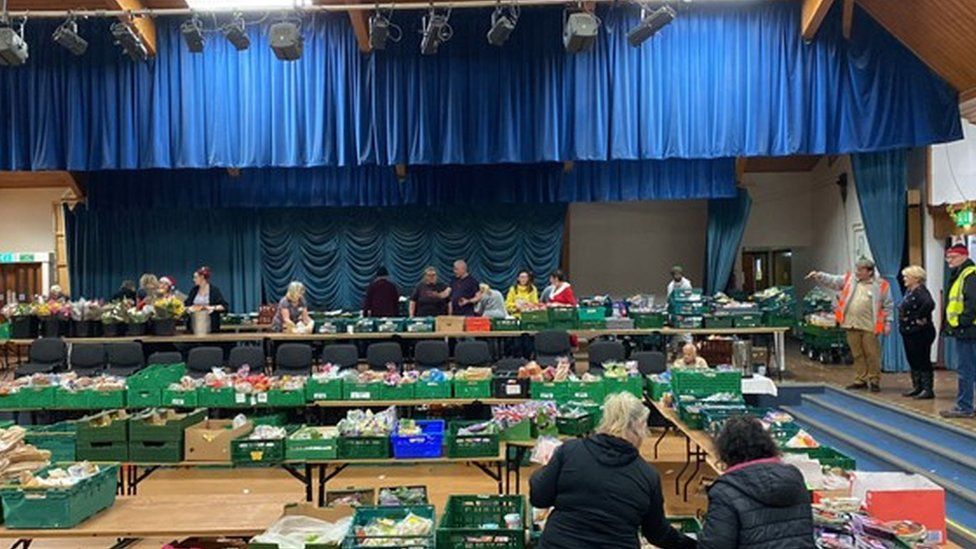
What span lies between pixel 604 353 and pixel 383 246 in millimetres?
5374

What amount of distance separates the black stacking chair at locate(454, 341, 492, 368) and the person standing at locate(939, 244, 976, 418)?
4.34 meters

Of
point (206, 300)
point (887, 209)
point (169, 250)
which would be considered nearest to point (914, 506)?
point (887, 209)

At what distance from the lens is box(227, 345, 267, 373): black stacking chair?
27.0ft

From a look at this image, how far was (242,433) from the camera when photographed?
17.0 ft

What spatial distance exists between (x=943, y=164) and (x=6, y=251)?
573 inches

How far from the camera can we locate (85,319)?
8.80m

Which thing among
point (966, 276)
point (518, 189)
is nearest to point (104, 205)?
point (518, 189)

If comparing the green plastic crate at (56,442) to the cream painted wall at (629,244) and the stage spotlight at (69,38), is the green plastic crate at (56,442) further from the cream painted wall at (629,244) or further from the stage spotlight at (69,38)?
the cream painted wall at (629,244)

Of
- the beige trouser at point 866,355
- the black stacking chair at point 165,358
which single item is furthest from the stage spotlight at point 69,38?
the beige trouser at point 866,355

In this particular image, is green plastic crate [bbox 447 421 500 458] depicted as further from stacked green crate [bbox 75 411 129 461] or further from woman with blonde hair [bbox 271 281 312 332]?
woman with blonde hair [bbox 271 281 312 332]

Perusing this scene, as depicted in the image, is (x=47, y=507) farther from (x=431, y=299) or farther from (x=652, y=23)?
(x=652, y=23)

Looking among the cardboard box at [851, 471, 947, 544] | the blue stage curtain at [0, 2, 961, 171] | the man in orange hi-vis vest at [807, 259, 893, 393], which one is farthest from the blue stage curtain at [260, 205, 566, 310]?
the cardboard box at [851, 471, 947, 544]

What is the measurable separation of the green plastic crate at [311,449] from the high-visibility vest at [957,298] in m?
5.13

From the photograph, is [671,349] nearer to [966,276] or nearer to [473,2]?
[966,276]
